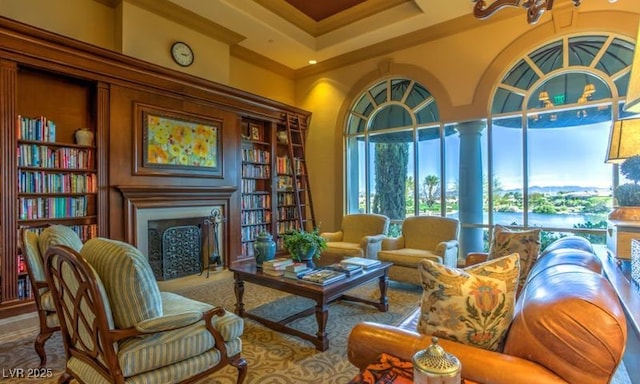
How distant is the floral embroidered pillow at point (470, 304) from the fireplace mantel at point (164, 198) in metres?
3.75

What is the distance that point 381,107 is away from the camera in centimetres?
588

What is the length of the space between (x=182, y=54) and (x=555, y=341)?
527cm

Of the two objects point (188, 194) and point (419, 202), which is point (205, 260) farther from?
point (419, 202)

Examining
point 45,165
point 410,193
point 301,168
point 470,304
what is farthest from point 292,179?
point 470,304

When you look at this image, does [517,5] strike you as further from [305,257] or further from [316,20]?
[316,20]

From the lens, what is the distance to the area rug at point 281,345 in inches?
88.3

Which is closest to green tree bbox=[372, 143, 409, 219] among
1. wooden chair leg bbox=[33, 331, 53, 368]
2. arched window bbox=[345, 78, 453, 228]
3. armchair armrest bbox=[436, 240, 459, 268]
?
arched window bbox=[345, 78, 453, 228]

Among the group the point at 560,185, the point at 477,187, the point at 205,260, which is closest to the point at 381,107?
the point at 477,187

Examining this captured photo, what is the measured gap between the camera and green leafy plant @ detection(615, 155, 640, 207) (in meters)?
2.57

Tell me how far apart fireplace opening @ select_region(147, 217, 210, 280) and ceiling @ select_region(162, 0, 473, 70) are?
9.58 ft

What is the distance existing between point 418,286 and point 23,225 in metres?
4.39

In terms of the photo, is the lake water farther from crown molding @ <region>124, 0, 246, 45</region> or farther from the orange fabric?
crown molding @ <region>124, 0, 246, 45</region>

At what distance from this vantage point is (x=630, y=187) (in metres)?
2.73

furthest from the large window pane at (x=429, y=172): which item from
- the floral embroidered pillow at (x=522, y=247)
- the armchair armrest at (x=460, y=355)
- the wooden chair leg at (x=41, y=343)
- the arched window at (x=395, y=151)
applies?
the wooden chair leg at (x=41, y=343)
